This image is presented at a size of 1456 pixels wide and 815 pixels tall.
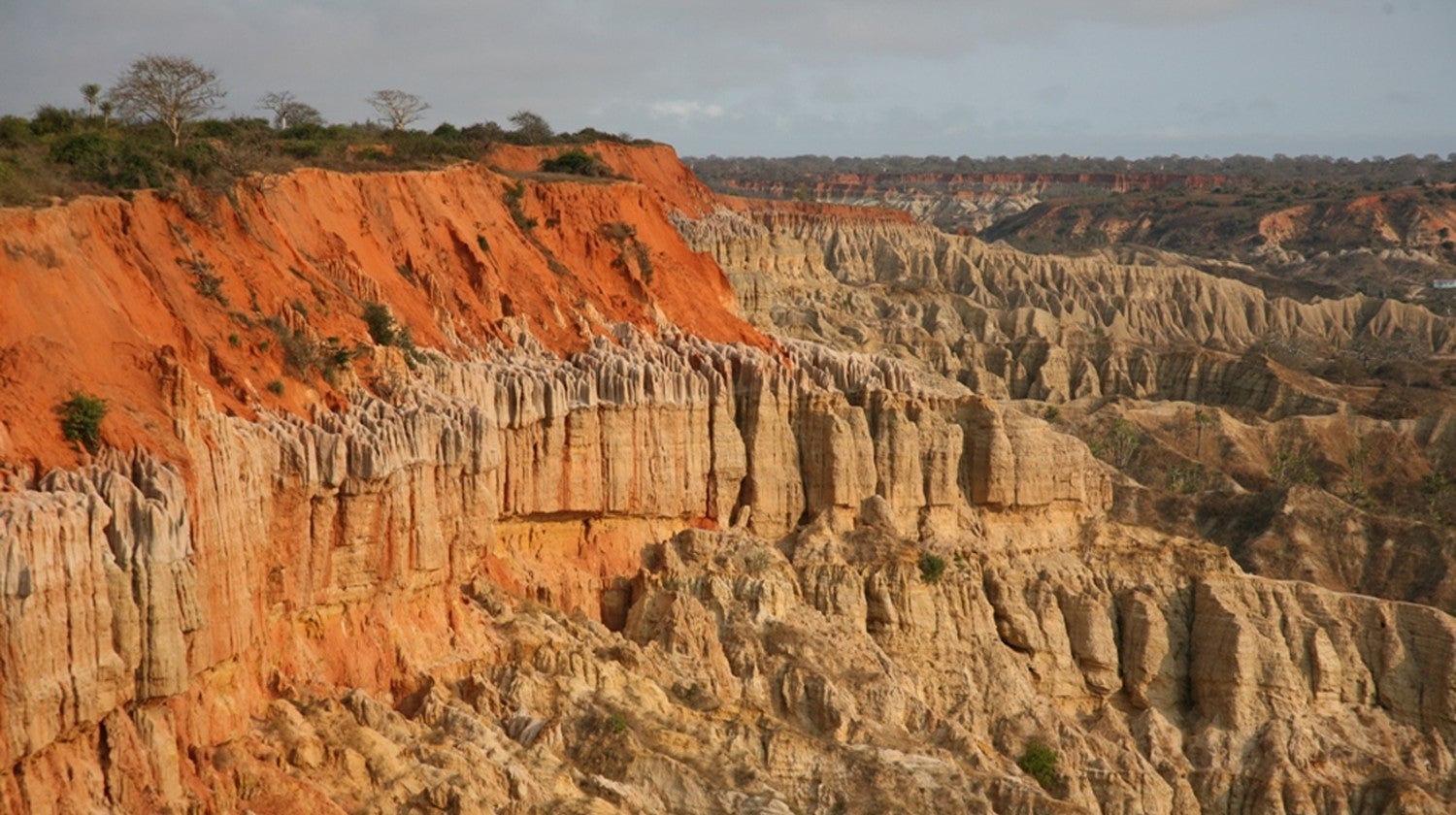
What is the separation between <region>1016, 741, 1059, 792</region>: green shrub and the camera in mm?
41281

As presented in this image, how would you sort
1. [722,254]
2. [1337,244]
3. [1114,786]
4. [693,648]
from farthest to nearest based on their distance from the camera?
[1337,244]
[722,254]
[1114,786]
[693,648]

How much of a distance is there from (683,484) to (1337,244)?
165152mm

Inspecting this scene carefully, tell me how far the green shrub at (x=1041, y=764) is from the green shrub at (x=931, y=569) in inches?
195

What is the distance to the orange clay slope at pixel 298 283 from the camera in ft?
90.0

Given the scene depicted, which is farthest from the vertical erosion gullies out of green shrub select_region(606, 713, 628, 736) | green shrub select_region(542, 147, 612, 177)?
green shrub select_region(542, 147, 612, 177)

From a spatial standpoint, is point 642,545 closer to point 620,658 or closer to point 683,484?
point 683,484

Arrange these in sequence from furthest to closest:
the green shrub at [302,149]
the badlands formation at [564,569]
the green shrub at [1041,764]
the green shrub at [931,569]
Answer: the green shrub at [302,149] → the green shrub at [931,569] → the green shrub at [1041,764] → the badlands formation at [564,569]

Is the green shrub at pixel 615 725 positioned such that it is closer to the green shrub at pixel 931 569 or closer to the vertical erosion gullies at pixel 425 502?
the vertical erosion gullies at pixel 425 502

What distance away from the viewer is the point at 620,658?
123ft

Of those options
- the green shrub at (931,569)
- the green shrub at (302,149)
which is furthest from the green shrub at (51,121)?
the green shrub at (931,569)

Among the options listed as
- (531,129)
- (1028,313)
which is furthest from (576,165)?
(1028,313)

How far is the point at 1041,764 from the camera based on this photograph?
136 ft

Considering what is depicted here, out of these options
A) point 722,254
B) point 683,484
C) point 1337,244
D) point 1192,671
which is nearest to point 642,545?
point 683,484

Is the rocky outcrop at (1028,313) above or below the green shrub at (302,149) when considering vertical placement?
below
